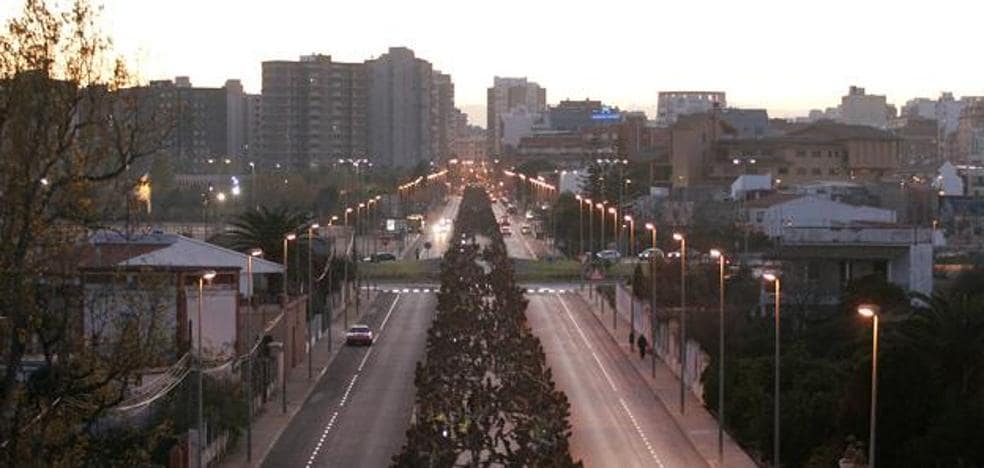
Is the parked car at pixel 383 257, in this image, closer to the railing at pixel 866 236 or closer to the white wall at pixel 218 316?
the railing at pixel 866 236

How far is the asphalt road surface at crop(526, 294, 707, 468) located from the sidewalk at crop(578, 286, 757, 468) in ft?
0.72

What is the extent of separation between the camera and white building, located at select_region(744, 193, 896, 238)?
244ft

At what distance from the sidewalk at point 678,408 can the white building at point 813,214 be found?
48.7ft

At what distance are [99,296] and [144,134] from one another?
1.12 meters

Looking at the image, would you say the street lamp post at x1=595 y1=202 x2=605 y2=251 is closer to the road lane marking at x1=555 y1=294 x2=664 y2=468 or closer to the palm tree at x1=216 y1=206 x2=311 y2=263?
the road lane marking at x1=555 y1=294 x2=664 y2=468

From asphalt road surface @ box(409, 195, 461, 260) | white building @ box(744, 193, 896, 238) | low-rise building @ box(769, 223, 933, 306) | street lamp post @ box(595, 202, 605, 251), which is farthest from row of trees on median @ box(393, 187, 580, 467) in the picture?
asphalt road surface @ box(409, 195, 461, 260)

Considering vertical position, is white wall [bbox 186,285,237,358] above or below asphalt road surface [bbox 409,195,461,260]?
below

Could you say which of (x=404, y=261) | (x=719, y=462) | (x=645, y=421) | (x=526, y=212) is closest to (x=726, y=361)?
(x=645, y=421)

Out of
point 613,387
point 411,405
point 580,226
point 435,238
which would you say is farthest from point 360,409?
point 435,238

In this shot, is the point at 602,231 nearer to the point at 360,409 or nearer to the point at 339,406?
the point at 339,406

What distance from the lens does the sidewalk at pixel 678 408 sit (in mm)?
33750

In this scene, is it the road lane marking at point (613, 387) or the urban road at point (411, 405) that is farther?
the road lane marking at point (613, 387)

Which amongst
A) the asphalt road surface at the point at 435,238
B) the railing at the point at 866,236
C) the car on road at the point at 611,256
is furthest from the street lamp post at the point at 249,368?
the asphalt road surface at the point at 435,238

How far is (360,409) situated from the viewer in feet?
132
